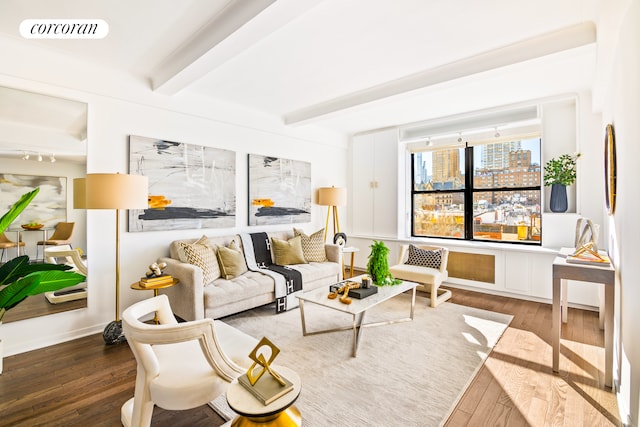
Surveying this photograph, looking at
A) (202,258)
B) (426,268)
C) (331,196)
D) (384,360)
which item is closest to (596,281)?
(384,360)

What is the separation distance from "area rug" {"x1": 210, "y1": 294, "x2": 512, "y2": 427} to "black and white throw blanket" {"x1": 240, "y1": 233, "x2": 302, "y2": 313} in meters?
0.15

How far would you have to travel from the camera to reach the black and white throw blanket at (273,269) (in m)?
3.63

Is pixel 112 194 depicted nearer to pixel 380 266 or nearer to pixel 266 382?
pixel 266 382

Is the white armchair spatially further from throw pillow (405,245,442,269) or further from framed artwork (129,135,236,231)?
throw pillow (405,245,442,269)

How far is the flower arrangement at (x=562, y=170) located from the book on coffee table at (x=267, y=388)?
4.23 m

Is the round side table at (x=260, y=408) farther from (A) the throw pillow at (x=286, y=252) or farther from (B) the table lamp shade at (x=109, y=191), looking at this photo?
(A) the throw pillow at (x=286, y=252)

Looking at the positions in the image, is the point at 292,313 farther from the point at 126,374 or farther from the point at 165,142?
the point at 165,142

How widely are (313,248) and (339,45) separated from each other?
2.64 m

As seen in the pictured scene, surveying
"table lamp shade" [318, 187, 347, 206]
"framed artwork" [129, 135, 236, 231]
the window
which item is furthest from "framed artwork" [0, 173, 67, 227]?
the window

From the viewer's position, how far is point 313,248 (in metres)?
4.45

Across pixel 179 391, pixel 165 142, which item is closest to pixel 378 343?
pixel 179 391

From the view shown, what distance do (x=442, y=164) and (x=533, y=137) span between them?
138 centimetres

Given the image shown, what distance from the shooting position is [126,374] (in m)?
2.34

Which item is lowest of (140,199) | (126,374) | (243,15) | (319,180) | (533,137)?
(126,374)
